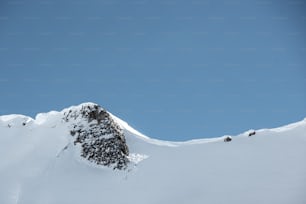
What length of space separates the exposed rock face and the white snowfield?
2.19 ft

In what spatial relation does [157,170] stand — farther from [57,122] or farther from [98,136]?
[57,122]

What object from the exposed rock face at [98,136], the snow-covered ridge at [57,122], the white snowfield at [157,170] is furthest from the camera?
the snow-covered ridge at [57,122]

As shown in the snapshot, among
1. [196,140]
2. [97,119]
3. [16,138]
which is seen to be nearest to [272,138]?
[196,140]

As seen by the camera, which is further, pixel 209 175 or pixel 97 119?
pixel 97 119

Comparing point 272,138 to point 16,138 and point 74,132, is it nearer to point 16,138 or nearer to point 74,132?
point 74,132

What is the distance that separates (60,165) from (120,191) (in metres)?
5.55

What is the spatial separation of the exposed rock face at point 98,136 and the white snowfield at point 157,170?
0.67 metres

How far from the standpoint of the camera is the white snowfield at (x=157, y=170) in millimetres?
19188

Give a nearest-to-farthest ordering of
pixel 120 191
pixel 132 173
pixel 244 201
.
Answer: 1. pixel 244 201
2. pixel 120 191
3. pixel 132 173

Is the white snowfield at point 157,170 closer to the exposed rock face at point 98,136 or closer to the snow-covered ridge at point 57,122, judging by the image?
the snow-covered ridge at point 57,122

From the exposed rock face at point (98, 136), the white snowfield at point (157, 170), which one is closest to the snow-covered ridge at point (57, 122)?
the white snowfield at point (157, 170)

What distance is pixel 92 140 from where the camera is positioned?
25969mm

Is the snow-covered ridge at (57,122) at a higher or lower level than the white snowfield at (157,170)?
higher

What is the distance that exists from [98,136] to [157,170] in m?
6.20
